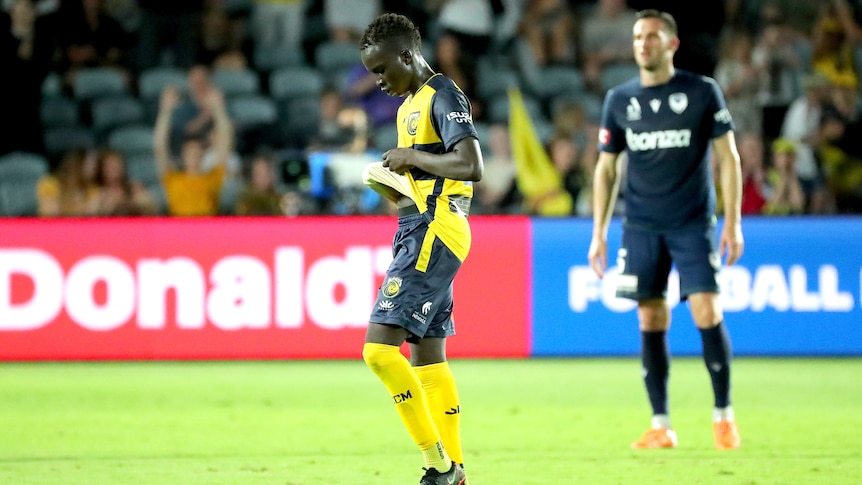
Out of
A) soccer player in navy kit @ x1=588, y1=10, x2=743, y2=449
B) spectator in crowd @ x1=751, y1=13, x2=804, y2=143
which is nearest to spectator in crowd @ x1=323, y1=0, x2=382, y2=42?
spectator in crowd @ x1=751, y1=13, x2=804, y2=143

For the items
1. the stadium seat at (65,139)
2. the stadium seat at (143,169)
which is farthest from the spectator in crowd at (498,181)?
the stadium seat at (65,139)

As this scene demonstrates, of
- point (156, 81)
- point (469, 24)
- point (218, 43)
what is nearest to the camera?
point (156, 81)

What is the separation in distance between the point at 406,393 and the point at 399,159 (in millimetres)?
890

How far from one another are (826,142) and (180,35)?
721cm

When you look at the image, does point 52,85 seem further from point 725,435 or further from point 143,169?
point 725,435

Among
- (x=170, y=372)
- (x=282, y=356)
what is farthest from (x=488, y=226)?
(x=170, y=372)

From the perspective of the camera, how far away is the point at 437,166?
16.3ft

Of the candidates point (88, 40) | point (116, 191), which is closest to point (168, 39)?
point (88, 40)

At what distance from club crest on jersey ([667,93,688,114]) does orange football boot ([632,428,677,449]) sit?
5.21 ft

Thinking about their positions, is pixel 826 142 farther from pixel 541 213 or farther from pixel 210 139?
pixel 210 139

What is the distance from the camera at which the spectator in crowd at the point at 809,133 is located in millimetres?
12492

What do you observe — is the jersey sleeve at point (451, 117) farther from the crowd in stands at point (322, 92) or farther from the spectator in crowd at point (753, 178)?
the spectator in crowd at point (753, 178)

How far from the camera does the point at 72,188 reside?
12688mm

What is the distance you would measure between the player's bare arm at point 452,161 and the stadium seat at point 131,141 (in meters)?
9.70
